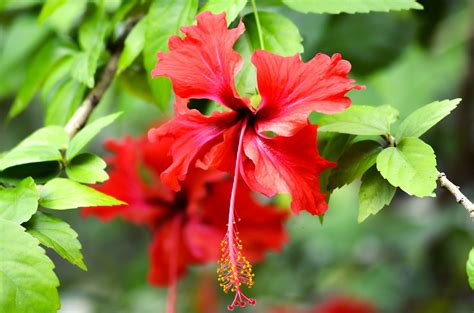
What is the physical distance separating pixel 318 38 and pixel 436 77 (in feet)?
2.99

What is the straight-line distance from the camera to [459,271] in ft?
6.29

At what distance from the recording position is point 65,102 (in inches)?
46.4

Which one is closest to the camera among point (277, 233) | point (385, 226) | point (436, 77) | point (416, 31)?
point (277, 233)

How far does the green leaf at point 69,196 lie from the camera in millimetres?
893

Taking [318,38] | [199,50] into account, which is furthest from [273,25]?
[318,38]

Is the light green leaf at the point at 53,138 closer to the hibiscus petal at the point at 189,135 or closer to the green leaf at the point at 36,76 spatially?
the hibiscus petal at the point at 189,135

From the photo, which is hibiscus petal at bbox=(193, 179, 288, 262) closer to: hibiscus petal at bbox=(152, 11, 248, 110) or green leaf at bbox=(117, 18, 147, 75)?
green leaf at bbox=(117, 18, 147, 75)

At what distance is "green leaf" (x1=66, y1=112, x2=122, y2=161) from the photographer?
38.0 inches

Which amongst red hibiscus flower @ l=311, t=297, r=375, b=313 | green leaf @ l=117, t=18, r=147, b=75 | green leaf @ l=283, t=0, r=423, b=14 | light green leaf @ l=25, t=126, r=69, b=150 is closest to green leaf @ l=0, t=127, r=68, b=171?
light green leaf @ l=25, t=126, r=69, b=150

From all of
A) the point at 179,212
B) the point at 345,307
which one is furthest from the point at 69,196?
the point at 345,307

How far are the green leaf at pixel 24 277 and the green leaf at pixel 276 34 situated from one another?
1.25 feet

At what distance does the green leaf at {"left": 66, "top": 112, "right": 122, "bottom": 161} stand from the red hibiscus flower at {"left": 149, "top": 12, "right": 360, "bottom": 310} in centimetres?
10

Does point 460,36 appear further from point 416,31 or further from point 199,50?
point 199,50

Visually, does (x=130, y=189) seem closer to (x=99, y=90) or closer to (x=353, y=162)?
(x=99, y=90)
